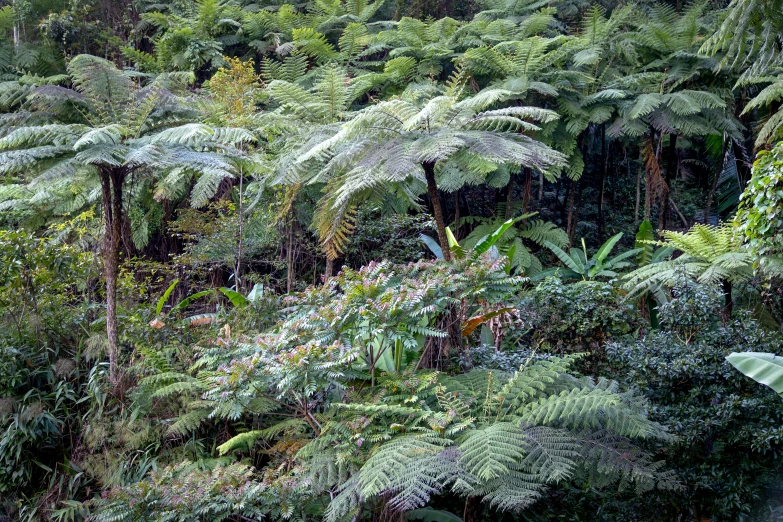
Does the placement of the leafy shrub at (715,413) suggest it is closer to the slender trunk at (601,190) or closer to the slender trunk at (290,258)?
the slender trunk at (290,258)

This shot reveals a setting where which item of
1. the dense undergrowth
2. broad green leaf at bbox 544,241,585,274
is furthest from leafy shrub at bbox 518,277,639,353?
Result: broad green leaf at bbox 544,241,585,274

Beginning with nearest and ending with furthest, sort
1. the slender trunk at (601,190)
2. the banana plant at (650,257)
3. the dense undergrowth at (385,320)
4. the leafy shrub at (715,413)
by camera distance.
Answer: the dense undergrowth at (385,320) < the leafy shrub at (715,413) < the banana plant at (650,257) < the slender trunk at (601,190)

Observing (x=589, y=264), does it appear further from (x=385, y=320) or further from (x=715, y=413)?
(x=385, y=320)

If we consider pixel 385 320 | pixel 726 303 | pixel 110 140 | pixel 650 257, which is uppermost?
pixel 110 140

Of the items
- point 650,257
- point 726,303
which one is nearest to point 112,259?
point 726,303

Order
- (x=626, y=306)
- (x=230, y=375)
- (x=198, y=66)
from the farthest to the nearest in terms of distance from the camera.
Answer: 1. (x=198, y=66)
2. (x=626, y=306)
3. (x=230, y=375)

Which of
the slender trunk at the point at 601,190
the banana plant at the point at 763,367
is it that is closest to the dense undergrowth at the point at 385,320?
the banana plant at the point at 763,367

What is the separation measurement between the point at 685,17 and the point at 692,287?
19.1ft

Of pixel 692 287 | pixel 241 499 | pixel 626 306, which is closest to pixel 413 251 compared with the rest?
pixel 626 306

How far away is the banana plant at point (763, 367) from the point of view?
3641 mm

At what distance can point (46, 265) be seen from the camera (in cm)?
612

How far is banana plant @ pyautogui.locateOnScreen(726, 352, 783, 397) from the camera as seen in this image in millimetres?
3641

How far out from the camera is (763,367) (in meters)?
3.70

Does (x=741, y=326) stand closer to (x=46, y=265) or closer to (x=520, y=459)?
(x=520, y=459)
